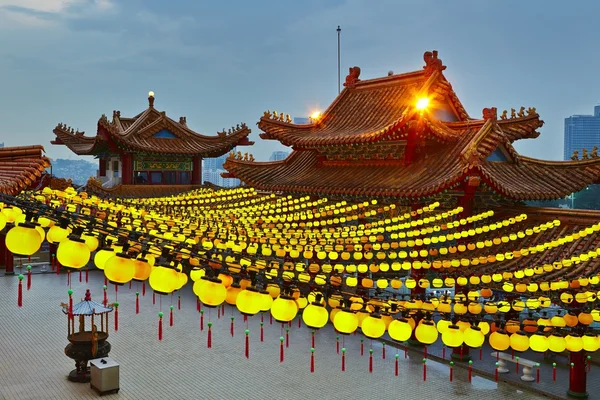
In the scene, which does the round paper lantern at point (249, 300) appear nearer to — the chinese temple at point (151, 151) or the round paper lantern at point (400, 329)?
the round paper lantern at point (400, 329)

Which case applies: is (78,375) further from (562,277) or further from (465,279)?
(562,277)

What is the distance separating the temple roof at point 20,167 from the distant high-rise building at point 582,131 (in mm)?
77782

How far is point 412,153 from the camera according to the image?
1558 cm

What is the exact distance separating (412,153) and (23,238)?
458 inches

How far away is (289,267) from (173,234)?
2.10 meters

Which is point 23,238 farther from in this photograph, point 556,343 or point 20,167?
point 556,343

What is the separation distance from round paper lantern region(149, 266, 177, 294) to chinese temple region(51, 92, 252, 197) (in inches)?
810

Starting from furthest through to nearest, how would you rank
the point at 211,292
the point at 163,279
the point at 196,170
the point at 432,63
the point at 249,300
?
the point at 196,170 → the point at 432,63 → the point at 249,300 → the point at 211,292 → the point at 163,279

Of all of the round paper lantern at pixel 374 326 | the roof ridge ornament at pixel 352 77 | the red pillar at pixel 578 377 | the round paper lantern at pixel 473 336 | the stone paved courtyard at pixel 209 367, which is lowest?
the stone paved courtyard at pixel 209 367

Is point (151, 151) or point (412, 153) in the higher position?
point (151, 151)

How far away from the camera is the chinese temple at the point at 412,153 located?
44.9ft

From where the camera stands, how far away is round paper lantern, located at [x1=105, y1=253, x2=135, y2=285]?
20.2 feet

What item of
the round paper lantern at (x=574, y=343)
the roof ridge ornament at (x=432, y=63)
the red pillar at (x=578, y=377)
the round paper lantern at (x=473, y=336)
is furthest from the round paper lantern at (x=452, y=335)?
the roof ridge ornament at (x=432, y=63)

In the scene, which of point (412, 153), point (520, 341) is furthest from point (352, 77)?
point (520, 341)
